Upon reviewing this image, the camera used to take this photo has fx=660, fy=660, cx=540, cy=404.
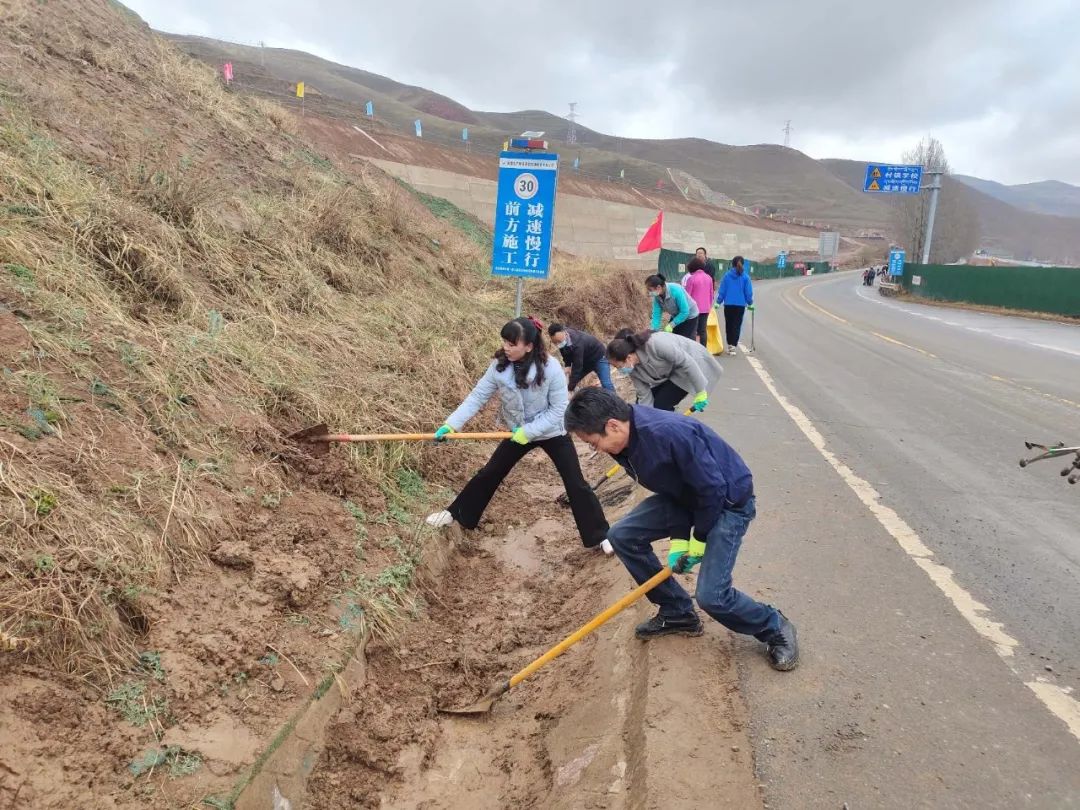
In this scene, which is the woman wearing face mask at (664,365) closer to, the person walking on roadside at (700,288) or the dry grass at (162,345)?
the dry grass at (162,345)

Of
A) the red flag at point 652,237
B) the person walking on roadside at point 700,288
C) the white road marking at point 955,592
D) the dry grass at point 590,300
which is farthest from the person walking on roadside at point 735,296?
the white road marking at point 955,592

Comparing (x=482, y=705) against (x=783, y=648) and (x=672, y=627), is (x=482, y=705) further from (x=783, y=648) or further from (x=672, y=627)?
(x=783, y=648)

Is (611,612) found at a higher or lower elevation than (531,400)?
lower

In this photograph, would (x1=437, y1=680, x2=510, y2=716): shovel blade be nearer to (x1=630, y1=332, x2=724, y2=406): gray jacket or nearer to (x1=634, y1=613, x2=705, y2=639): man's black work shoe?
(x1=634, y1=613, x2=705, y2=639): man's black work shoe

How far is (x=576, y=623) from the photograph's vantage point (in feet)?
14.0

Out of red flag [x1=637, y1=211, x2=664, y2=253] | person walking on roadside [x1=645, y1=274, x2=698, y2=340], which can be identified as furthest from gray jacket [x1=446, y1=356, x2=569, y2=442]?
red flag [x1=637, y1=211, x2=664, y2=253]

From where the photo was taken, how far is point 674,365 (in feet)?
18.0

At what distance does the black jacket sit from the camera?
686cm

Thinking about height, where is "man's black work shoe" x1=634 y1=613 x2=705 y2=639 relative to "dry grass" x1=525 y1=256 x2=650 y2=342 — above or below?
below

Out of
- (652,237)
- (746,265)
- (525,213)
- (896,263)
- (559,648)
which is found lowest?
(559,648)

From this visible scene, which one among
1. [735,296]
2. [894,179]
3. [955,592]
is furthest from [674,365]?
[894,179]

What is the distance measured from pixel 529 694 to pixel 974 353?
12.8 m

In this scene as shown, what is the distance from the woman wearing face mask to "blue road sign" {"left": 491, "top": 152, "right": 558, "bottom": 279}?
275cm

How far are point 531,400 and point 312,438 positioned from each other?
5.33ft
